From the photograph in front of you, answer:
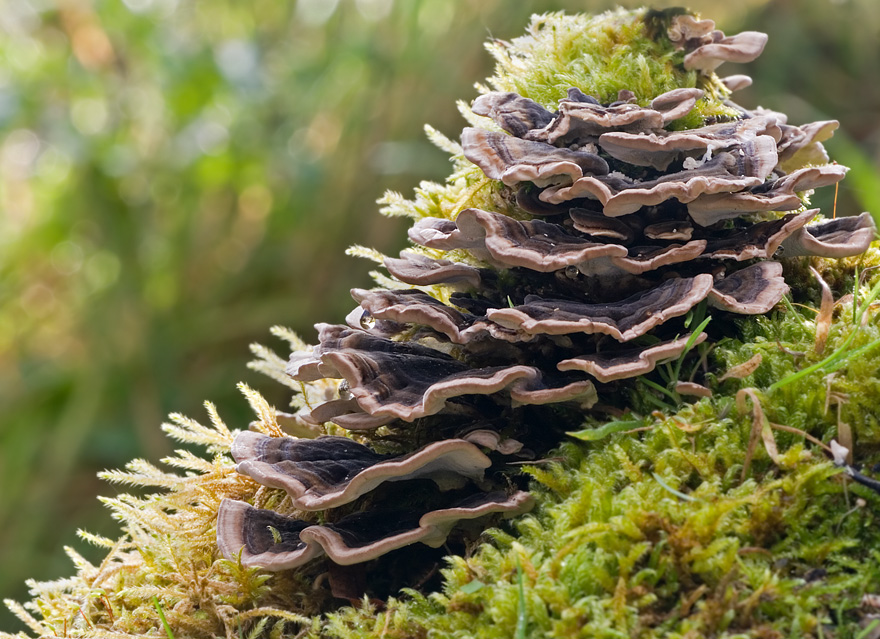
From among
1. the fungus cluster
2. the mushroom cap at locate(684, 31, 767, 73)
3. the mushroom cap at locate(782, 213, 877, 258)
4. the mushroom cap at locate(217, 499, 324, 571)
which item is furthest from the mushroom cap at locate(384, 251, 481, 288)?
the mushroom cap at locate(684, 31, 767, 73)

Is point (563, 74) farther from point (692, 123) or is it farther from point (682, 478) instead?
point (682, 478)

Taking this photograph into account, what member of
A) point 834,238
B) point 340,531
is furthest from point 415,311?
point 834,238

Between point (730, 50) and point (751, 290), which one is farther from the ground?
point (730, 50)

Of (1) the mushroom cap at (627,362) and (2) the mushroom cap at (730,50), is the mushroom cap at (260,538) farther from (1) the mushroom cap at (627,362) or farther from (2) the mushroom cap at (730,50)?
(2) the mushroom cap at (730,50)

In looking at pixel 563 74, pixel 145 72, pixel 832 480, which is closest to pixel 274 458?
pixel 832 480

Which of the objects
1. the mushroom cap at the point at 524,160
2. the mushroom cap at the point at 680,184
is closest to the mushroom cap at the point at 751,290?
the mushroom cap at the point at 680,184

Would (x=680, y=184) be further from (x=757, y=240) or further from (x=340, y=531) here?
(x=340, y=531)
